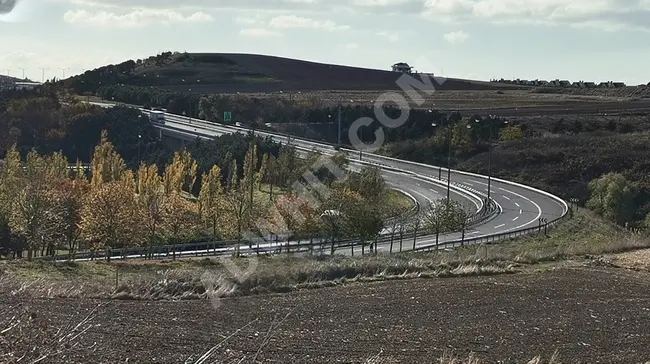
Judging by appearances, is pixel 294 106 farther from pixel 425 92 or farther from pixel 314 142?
pixel 425 92

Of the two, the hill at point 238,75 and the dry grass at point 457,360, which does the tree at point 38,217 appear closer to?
the dry grass at point 457,360

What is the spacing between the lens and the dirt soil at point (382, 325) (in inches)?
583

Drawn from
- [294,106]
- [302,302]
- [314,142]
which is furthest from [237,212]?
[294,106]

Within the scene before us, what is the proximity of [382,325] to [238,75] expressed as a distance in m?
123

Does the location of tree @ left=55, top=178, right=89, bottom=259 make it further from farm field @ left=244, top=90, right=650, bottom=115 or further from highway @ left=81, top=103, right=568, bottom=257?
farm field @ left=244, top=90, right=650, bottom=115

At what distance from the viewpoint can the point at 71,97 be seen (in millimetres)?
→ 97625

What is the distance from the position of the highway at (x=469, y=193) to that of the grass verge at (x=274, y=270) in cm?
429

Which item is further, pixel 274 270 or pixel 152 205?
pixel 152 205

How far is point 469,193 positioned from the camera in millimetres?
54438

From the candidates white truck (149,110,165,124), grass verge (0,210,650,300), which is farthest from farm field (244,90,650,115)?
grass verge (0,210,650,300)

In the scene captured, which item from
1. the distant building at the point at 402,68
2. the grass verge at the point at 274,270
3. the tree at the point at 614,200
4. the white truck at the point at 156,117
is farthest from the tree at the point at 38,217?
the distant building at the point at 402,68

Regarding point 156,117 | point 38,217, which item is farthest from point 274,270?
point 156,117

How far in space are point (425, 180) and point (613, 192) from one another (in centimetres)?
1215

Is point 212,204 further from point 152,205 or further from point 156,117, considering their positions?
point 156,117
